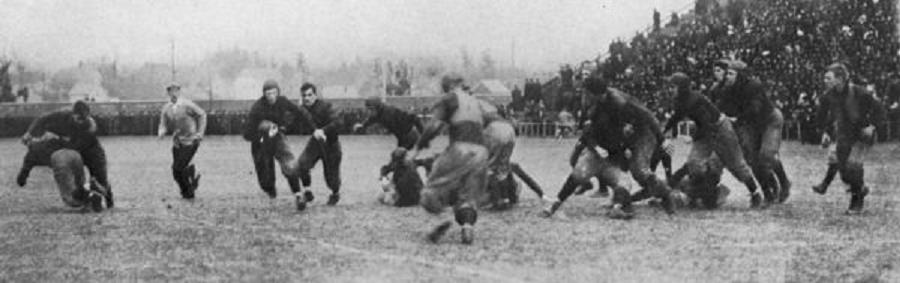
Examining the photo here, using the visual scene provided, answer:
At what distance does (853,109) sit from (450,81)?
4.68 m

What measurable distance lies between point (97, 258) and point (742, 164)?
6847mm

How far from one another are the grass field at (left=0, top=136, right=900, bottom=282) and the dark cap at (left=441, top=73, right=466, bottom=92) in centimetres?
127

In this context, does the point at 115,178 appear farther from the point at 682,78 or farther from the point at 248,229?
the point at 682,78

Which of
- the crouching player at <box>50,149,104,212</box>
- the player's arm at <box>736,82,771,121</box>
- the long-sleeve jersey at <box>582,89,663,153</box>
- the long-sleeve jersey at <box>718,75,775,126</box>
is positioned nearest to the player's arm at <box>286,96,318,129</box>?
the crouching player at <box>50,149,104,212</box>

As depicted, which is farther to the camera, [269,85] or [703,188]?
[269,85]

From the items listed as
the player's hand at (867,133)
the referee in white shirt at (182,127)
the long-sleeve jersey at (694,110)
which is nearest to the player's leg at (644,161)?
the long-sleeve jersey at (694,110)

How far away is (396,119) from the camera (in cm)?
1433

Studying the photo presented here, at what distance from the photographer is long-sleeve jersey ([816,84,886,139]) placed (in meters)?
13.0

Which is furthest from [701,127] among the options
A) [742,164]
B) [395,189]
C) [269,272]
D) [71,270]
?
[71,270]

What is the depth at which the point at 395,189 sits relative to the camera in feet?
48.8

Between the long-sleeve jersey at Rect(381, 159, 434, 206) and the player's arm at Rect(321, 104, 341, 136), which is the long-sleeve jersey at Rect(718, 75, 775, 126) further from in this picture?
the player's arm at Rect(321, 104, 341, 136)

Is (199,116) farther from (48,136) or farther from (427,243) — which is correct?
(427,243)

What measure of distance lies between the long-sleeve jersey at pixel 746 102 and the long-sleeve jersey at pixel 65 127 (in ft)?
23.0

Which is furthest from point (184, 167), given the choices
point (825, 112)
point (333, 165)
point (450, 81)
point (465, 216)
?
point (825, 112)
